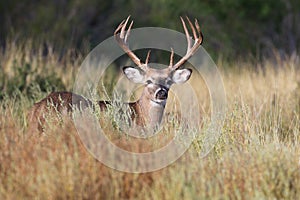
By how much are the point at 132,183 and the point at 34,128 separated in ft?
6.12

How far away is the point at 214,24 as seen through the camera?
1781cm

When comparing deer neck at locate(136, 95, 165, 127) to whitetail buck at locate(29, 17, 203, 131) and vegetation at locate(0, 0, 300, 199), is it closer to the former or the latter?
whitetail buck at locate(29, 17, 203, 131)

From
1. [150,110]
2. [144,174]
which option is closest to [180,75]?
[150,110]

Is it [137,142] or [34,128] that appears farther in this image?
[34,128]

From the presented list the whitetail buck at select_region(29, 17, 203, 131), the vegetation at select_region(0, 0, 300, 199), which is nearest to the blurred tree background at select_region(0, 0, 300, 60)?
the vegetation at select_region(0, 0, 300, 199)

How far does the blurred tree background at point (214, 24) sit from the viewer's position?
1711 cm

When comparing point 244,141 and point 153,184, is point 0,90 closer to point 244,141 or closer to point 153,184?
point 244,141

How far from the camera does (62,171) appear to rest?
5.17m

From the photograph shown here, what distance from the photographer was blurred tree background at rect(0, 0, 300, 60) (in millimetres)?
17109

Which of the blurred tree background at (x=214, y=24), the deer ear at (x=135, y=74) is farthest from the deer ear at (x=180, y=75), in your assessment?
the blurred tree background at (x=214, y=24)

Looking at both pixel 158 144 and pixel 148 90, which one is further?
pixel 148 90

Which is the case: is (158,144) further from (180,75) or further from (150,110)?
(180,75)

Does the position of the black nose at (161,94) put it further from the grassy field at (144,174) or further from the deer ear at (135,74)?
the grassy field at (144,174)

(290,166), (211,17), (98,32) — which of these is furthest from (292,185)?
(98,32)
